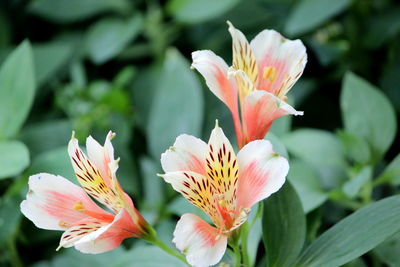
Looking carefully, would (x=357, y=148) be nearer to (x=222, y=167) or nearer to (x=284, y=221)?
(x=284, y=221)

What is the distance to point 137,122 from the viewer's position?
116 cm

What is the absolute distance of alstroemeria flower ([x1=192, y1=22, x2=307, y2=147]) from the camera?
562 millimetres

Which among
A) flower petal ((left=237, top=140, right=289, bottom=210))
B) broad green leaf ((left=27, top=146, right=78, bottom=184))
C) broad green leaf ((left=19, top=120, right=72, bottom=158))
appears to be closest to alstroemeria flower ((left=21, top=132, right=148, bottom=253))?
flower petal ((left=237, top=140, right=289, bottom=210))

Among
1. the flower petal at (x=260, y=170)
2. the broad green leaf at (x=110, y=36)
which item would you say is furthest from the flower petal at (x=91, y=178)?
the broad green leaf at (x=110, y=36)

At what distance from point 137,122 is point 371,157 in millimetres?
473

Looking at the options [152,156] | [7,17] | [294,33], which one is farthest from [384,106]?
[7,17]

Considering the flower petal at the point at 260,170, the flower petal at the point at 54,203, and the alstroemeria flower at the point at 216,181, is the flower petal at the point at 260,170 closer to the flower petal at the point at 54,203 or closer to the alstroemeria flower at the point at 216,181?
the alstroemeria flower at the point at 216,181

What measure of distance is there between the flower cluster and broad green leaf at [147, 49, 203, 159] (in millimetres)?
414

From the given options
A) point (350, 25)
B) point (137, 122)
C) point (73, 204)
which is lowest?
point (137, 122)

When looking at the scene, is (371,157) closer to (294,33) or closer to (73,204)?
(294,33)

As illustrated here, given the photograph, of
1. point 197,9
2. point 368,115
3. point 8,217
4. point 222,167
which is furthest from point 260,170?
point 197,9

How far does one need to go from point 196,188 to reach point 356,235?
0.54ft

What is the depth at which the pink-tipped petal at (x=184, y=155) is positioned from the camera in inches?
20.7

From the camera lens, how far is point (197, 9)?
3.85 feet
